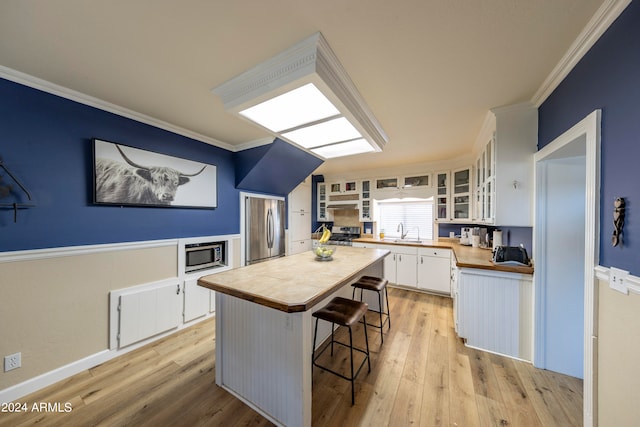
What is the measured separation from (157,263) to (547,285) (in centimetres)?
386

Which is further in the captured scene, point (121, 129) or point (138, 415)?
point (121, 129)

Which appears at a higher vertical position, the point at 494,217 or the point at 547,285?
the point at 494,217

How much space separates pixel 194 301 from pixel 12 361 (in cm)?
132

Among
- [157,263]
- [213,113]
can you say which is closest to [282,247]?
[157,263]

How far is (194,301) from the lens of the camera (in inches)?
107

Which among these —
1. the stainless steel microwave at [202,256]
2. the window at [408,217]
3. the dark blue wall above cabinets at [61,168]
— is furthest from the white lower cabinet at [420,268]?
the dark blue wall above cabinets at [61,168]

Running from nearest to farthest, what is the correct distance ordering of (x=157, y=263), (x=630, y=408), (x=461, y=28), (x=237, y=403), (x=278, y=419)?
(x=630, y=408) → (x=461, y=28) → (x=278, y=419) → (x=237, y=403) → (x=157, y=263)

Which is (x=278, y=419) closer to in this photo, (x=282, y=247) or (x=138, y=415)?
(x=138, y=415)

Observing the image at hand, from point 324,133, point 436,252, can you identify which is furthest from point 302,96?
A: point 436,252

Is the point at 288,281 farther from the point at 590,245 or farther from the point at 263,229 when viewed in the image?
the point at 263,229

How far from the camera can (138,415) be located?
1.49 metres

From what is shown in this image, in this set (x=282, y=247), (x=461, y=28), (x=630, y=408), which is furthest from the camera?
(x=282, y=247)

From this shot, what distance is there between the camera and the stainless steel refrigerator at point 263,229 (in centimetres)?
347

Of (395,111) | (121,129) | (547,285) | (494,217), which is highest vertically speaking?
(395,111)
